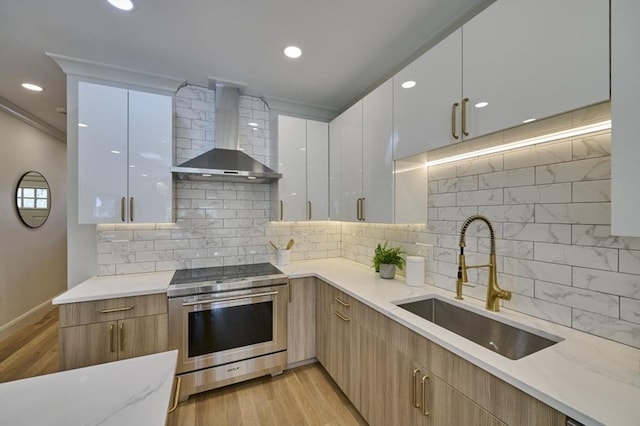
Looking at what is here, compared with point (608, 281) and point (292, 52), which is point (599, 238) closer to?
point (608, 281)

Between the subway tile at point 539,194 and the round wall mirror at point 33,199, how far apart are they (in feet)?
17.5

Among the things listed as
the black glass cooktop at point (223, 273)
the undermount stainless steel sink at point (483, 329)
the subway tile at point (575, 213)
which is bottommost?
the undermount stainless steel sink at point (483, 329)

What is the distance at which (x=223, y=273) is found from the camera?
7.81ft

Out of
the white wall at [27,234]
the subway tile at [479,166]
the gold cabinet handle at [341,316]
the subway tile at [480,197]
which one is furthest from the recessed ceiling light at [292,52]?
the white wall at [27,234]

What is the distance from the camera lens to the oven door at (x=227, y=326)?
1.99 m

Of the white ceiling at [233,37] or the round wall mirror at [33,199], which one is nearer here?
the white ceiling at [233,37]

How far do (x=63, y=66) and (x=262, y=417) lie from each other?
126 inches

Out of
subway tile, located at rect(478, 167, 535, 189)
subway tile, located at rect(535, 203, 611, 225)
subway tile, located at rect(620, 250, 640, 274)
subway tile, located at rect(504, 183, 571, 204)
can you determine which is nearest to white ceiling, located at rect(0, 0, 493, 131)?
subway tile, located at rect(478, 167, 535, 189)

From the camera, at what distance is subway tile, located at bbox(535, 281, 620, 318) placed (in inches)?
43.1

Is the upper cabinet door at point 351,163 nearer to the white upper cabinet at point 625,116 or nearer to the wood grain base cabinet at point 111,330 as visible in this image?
the white upper cabinet at point 625,116

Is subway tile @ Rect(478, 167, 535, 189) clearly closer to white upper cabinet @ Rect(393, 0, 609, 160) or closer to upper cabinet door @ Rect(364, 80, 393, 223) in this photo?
white upper cabinet @ Rect(393, 0, 609, 160)

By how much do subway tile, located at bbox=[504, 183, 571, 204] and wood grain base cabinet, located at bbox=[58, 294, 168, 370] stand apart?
7.99 ft

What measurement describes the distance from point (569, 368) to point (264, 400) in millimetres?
2000

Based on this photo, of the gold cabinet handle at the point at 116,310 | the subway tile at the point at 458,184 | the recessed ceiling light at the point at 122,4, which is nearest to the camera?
the recessed ceiling light at the point at 122,4
